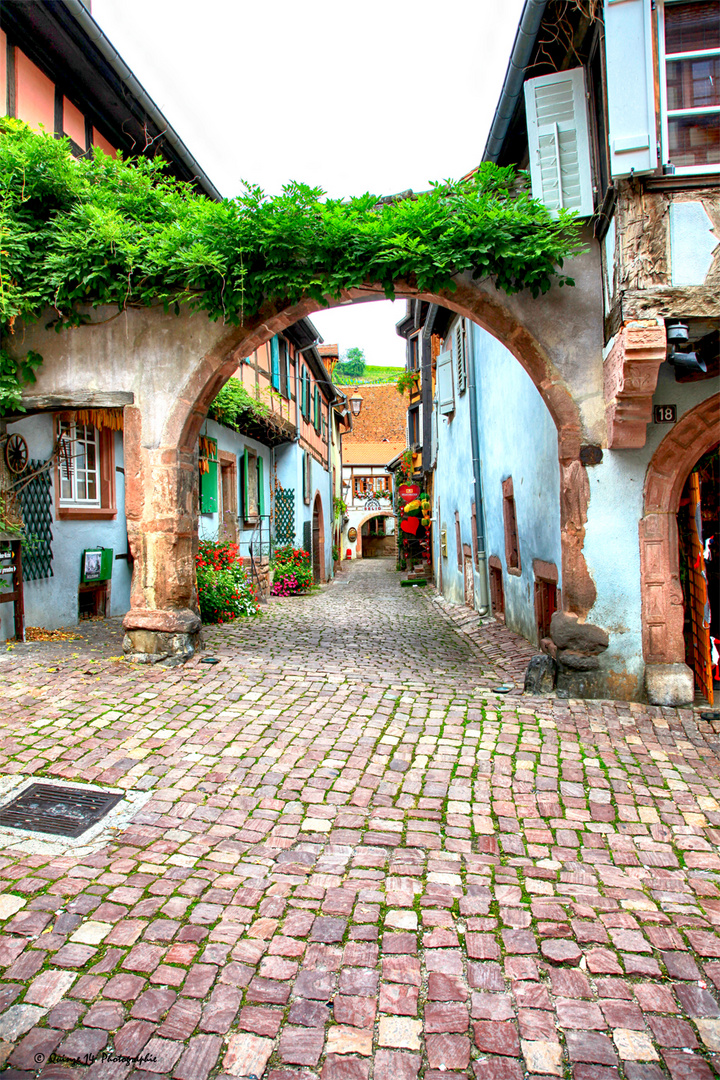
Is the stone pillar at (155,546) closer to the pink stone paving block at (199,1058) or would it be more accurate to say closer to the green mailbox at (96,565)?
the green mailbox at (96,565)

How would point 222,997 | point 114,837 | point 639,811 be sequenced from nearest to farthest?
point 222,997 → point 114,837 → point 639,811

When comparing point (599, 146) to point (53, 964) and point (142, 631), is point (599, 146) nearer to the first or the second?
point (142, 631)

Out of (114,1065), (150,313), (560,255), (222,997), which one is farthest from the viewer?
(150,313)

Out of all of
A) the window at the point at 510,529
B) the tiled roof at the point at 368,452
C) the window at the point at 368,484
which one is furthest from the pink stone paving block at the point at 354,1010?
the tiled roof at the point at 368,452

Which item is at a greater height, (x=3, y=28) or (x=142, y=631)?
(x=3, y=28)

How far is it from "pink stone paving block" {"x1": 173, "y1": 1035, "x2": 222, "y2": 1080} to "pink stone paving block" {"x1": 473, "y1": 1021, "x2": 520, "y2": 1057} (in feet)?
2.83

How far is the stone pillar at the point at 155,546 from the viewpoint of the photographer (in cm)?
655

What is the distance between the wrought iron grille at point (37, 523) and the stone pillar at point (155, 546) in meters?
2.22

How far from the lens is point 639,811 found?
3.82 metres

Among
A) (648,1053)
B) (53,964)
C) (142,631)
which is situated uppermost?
(142,631)

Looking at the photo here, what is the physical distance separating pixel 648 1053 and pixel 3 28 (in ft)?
30.8

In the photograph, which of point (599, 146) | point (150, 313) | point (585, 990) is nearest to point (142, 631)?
point (150, 313)

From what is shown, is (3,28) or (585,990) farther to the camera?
(3,28)

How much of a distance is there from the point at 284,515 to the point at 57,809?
44.4 feet
